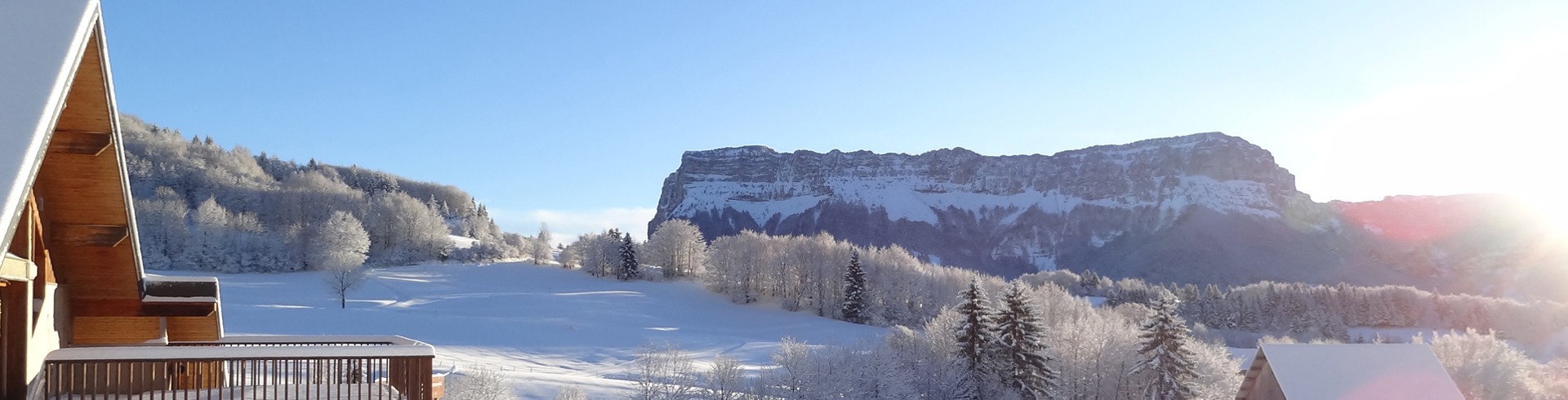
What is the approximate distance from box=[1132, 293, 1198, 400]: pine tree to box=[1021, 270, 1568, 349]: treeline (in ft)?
164

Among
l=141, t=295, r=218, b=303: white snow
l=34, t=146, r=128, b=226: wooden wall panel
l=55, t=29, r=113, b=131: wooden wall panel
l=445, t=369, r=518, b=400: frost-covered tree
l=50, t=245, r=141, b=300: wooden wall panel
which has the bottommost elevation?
l=445, t=369, r=518, b=400: frost-covered tree

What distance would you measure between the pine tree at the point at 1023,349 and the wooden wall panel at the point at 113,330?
1278 inches

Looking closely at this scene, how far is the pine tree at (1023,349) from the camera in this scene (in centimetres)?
3619

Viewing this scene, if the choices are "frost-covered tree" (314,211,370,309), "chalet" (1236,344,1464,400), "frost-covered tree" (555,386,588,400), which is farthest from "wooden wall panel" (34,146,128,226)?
"frost-covered tree" (314,211,370,309)

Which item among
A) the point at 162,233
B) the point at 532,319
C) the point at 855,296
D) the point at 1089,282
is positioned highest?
the point at 162,233

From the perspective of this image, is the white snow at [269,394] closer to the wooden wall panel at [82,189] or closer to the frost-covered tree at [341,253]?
the wooden wall panel at [82,189]

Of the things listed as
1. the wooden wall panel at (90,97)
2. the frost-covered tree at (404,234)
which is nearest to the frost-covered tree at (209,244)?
the frost-covered tree at (404,234)

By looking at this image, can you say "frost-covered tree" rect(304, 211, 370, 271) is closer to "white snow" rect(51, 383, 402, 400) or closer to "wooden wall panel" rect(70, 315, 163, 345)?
"wooden wall panel" rect(70, 315, 163, 345)

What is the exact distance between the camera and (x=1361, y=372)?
40.7ft

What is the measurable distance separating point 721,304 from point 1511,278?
11689cm

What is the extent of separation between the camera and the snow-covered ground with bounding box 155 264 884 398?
138 ft

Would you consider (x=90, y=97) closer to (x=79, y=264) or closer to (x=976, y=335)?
(x=79, y=264)

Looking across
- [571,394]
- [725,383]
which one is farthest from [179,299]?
[725,383]

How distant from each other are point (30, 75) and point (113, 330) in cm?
588
